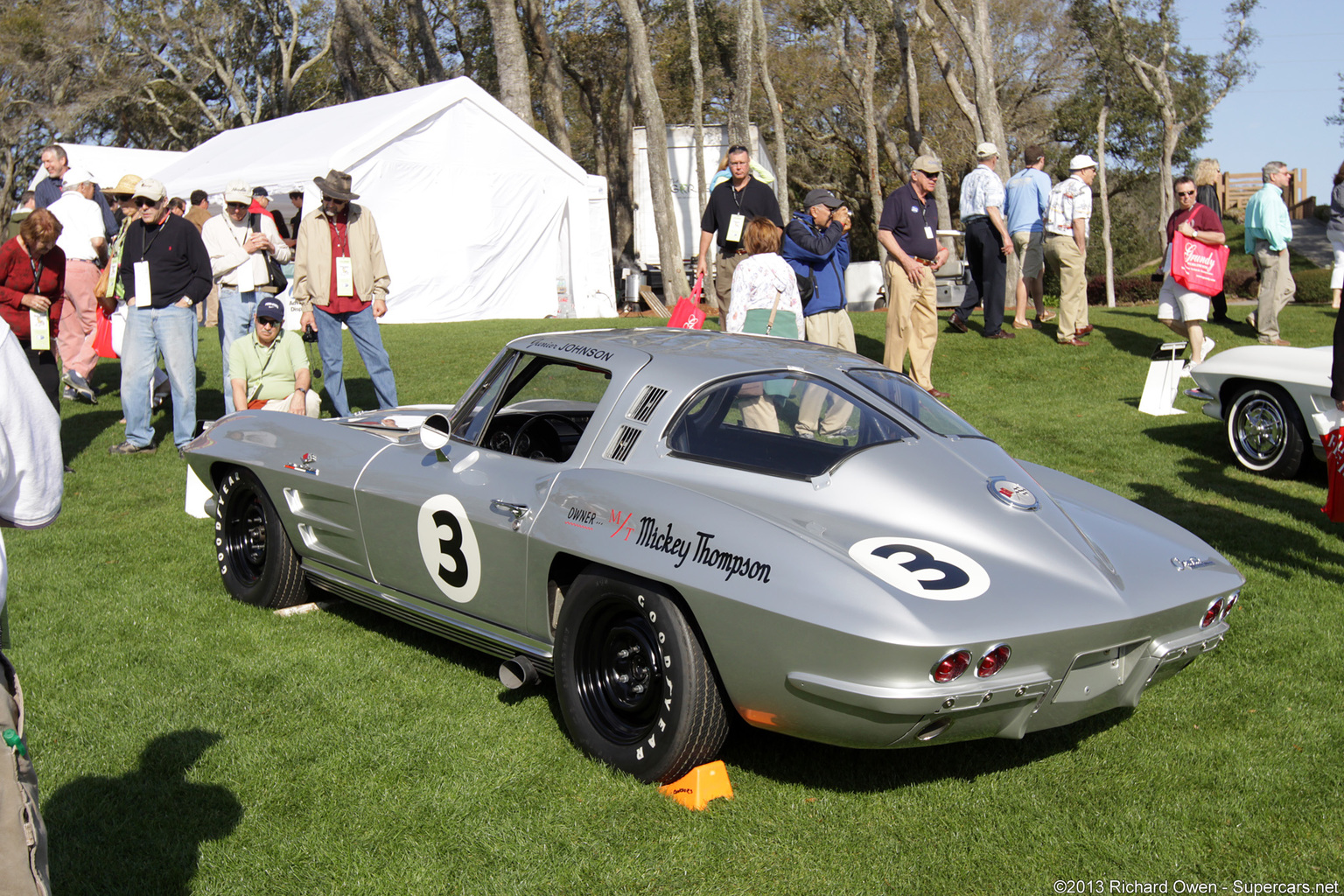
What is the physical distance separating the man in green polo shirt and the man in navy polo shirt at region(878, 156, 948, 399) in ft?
16.7

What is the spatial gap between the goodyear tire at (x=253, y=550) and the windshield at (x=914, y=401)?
2.88 m

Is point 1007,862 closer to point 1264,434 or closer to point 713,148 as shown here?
point 1264,434

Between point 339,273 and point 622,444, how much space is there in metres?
5.40

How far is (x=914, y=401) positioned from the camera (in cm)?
418

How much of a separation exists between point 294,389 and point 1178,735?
20.2 ft

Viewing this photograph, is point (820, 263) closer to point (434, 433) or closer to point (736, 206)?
point (736, 206)

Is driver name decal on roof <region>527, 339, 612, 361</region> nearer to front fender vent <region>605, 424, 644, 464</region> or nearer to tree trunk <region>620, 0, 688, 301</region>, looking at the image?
front fender vent <region>605, 424, 644, 464</region>

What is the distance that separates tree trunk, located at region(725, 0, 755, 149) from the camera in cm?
2430

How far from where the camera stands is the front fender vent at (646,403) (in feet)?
12.9

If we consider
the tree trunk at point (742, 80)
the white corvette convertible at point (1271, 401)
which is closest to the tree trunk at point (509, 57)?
the tree trunk at point (742, 80)

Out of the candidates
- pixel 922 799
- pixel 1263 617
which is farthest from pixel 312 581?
pixel 1263 617

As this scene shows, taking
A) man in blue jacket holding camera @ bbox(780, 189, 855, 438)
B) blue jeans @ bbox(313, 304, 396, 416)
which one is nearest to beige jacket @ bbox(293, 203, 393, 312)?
blue jeans @ bbox(313, 304, 396, 416)

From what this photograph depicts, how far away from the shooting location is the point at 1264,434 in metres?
7.72

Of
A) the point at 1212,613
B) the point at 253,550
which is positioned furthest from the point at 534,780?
the point at 253,550
